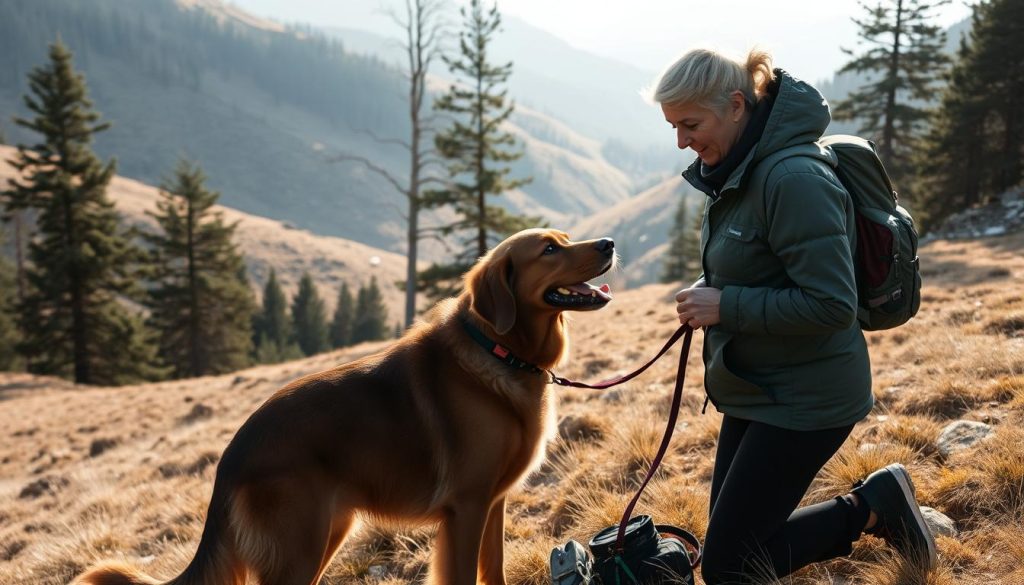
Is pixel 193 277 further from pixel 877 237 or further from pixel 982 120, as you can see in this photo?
pixel 982 120

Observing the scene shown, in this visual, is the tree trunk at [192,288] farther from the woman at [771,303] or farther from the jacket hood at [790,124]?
the jacket hood at [790,124]

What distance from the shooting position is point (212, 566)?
3.41 metres

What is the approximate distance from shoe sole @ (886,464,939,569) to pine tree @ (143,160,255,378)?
119 ft

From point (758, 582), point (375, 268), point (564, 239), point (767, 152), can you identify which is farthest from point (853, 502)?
point (375, 268)

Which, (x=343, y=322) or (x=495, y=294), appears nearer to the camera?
(x=495, y=294)

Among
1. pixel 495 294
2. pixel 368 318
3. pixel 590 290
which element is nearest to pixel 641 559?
pixel 590 290

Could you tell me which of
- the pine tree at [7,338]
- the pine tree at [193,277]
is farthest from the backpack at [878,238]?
the pine tree at [7,338]

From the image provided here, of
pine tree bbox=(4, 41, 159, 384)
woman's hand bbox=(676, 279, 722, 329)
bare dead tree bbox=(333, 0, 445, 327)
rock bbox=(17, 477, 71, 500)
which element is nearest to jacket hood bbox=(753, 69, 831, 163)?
woman's hand bbox=(676, 279, 722, 329)

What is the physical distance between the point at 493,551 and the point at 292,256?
123 m

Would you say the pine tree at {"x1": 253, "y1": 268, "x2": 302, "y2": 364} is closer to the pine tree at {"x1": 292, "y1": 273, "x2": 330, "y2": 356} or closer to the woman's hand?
the pine tree at {"x1": 292, "y1": 273, "x2": 330, "y2": 356}

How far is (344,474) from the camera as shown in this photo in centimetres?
348

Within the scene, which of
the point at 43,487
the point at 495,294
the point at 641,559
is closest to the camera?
the point at 641,559

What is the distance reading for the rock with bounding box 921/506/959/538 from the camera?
3.52m

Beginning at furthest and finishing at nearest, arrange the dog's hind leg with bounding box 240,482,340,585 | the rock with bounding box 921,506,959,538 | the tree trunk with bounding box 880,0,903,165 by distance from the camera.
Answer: the tree trunk with bounding box 880,0,903,165 → the rock with bounding box 921,506,959,538 → the dog's hind leg with bounding box 240,482,340,585
